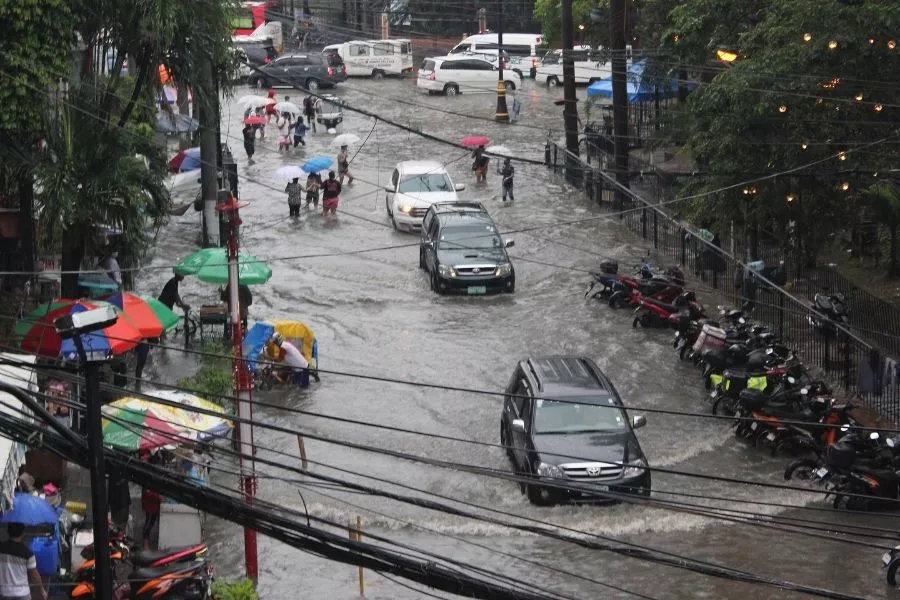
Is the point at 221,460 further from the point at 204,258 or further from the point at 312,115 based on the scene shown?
the point at 312,115

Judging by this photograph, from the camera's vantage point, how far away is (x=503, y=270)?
28812 millimetres

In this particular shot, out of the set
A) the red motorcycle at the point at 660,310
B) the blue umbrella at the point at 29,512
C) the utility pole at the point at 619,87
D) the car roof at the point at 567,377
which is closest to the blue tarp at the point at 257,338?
the car roof at the point at 567,377

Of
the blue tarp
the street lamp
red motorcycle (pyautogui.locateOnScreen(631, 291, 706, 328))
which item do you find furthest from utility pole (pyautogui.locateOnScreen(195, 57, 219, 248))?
the street lamp

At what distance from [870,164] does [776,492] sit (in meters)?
8.11

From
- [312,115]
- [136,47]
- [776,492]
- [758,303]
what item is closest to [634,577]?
[776,492]

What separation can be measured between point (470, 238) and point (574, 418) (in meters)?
12.0

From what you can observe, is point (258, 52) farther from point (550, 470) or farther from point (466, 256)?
point (550, 470)

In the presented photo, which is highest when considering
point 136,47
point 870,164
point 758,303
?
point 136,47

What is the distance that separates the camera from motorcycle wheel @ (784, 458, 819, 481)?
58.6ft

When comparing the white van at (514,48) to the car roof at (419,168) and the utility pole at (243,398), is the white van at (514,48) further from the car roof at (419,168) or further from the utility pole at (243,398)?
the utility pole at (243,398)

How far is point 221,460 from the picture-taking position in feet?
59.6

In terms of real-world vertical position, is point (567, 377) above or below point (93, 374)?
below

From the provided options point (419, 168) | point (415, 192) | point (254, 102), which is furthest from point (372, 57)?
point (415, 192)

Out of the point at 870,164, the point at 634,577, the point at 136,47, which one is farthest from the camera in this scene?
the point at 870,164
